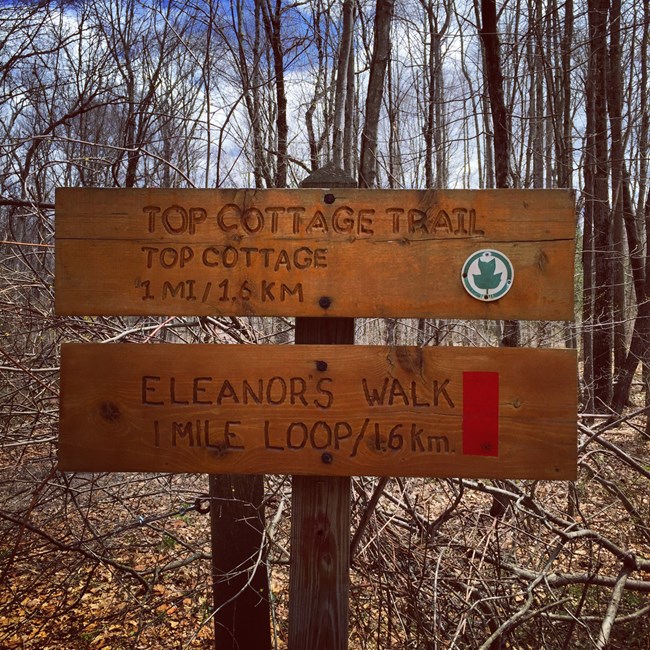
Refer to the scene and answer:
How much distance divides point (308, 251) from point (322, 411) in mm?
461

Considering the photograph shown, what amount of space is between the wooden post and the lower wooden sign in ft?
0.44

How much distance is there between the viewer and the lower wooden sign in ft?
4.81

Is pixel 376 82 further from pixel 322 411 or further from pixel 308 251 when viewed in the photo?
pixel 322 411

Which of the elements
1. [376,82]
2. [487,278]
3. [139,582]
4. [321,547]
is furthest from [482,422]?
[376,82]

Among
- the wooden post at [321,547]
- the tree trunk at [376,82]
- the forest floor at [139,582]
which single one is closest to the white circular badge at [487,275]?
the wooden post at [321,547]

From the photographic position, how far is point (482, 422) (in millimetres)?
1473

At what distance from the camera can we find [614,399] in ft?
27.7

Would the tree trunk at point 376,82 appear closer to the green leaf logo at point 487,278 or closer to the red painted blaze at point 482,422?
the green leaf logo at point 487,278

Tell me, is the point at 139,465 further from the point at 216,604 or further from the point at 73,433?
the point at 216,604

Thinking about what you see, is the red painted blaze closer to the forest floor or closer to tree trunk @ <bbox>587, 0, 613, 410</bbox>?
the forest floor

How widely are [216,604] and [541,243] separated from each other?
232 cm

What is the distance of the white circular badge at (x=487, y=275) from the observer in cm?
149

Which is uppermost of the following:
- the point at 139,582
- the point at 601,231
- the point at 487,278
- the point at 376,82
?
the point at 376,82

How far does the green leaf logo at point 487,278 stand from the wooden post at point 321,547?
1.30 feet
